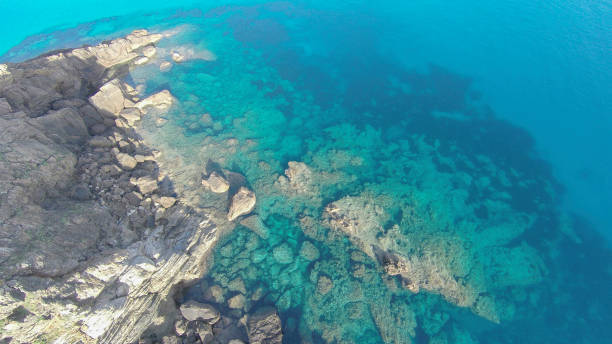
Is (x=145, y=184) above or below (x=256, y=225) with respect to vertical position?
above

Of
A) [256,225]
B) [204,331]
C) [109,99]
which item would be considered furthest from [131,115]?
[204,331]

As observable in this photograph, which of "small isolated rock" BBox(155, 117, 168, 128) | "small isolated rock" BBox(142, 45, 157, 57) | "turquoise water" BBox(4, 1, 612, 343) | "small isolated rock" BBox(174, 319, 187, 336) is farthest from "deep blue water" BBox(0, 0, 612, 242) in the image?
"small isolated rock" BBox(174, 319, 187, 336)

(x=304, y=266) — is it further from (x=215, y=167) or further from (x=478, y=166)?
(x=478, y=166)

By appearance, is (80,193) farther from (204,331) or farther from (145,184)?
(204,331)

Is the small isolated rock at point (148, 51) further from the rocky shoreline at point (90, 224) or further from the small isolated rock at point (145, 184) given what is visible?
the small isolated rock at point (145, 184)

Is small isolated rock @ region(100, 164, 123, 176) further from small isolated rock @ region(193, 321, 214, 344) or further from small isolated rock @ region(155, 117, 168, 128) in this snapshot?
small isolated rock @ region(193, 321, 214, 344)

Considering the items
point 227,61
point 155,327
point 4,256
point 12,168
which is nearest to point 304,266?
point 155,327
